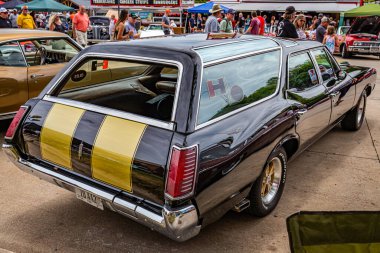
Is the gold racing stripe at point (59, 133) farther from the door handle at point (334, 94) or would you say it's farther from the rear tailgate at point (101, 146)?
the door handle at point (334, 94)

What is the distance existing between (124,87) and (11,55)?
101 inches

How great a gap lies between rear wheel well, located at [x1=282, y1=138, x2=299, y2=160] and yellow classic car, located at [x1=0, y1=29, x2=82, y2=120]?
12.2ft

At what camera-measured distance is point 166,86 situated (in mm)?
3844

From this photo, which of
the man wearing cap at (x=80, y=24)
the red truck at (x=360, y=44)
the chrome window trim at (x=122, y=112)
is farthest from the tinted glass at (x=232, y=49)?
the red truck at (x=360, y=44)

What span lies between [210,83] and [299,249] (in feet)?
4.25

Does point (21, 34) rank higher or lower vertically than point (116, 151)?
higher

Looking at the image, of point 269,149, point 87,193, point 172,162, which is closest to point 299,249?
point 172,162

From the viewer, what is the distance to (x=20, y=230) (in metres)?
3.25

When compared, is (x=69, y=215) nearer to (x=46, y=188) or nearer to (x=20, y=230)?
(x=20, y=230)

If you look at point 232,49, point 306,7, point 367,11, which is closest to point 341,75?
point 232,49

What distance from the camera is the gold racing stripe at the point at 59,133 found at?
3.00m

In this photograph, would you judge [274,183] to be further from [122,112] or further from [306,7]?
[306,7]

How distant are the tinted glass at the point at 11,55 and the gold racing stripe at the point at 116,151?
3.35 meters

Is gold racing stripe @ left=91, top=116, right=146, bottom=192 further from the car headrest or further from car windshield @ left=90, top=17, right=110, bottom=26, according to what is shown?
Answer: car windshield @ left=90, top=17, right=110, bottom=26
